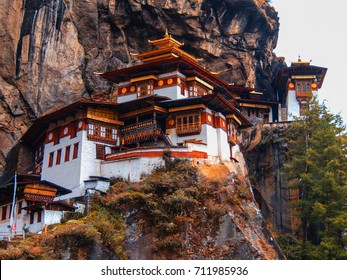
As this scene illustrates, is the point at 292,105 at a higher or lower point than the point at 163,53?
lower

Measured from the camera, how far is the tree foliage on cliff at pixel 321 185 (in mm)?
39031

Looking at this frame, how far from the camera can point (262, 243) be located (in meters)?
36.2

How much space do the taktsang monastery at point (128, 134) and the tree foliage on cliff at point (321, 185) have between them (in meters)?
5.85

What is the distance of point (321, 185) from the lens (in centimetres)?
4131

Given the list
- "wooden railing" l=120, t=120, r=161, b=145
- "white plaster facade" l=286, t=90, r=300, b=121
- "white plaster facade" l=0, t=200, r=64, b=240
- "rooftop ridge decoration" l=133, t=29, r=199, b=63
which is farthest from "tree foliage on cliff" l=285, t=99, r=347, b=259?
"white plaster facade" l=0, t=200, r=64, b=240

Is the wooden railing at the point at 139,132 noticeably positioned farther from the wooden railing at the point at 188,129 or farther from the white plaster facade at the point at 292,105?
the white plaster facade at the point at 292,105

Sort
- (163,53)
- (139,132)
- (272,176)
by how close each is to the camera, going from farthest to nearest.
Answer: (272,176), (163,53), (139,132)

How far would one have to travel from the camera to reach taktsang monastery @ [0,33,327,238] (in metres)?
40.6

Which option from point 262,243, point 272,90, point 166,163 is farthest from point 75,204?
point 272,90

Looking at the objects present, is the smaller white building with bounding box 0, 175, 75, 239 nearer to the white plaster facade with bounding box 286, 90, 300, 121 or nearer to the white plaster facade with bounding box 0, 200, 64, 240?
the white plaster facade with bounding box 0, 200, 64, 240

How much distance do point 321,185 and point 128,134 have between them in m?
15.0

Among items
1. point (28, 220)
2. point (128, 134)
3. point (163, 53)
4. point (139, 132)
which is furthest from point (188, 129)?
point (28, 220)

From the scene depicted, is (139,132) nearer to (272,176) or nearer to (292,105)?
(272,176)

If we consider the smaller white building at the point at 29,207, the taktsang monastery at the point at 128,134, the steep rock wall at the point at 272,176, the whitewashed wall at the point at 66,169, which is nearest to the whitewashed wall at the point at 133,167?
the taktsang monastery at the point at 128,134
